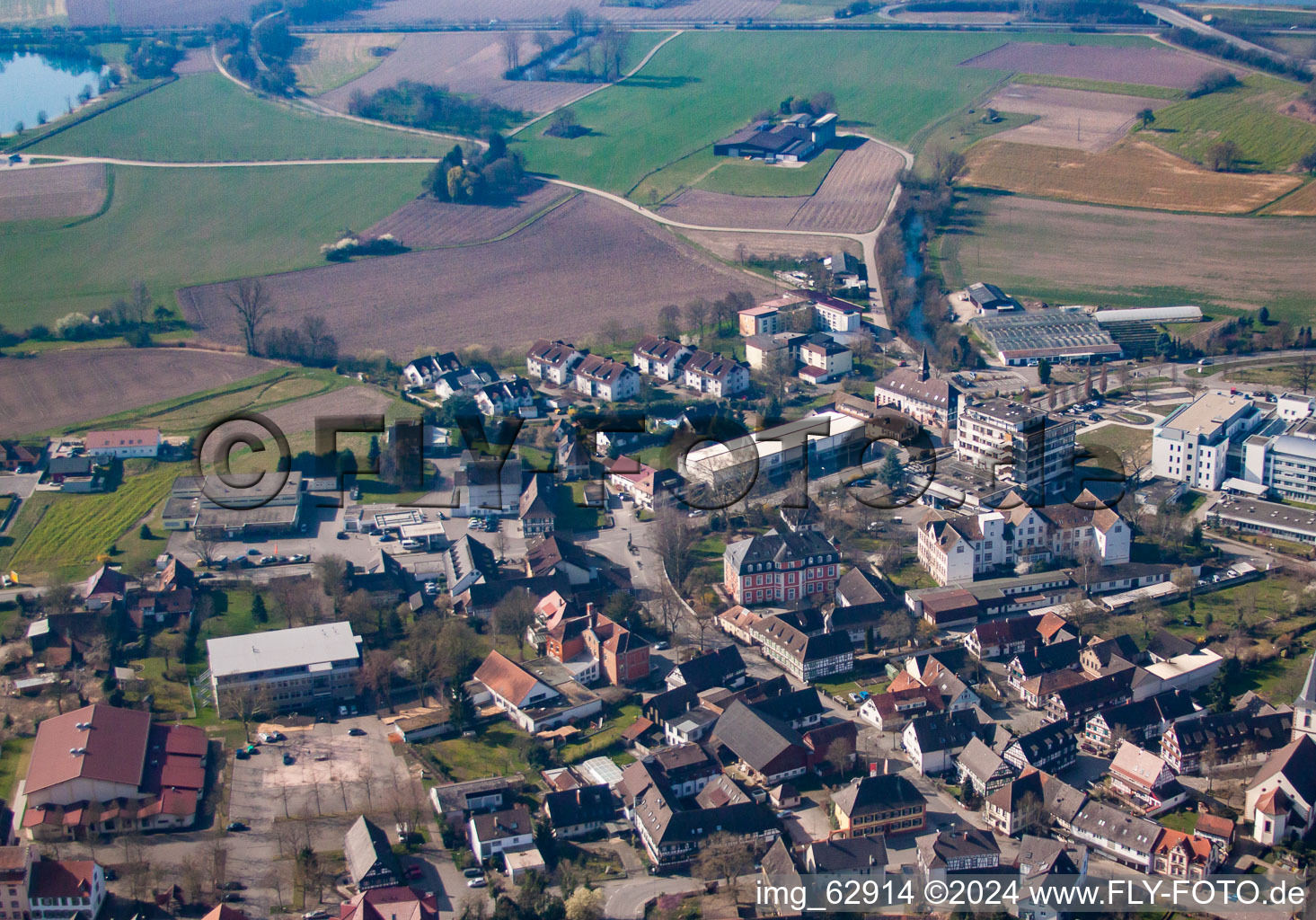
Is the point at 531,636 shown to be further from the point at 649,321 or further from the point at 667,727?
the point at 649,321

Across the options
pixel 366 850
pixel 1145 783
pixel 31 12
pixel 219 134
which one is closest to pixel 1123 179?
pixel 1145 783

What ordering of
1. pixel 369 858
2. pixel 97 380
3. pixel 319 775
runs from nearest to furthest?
1. pixel 369 858
2. pixel 319 775
3. pixel 97 380

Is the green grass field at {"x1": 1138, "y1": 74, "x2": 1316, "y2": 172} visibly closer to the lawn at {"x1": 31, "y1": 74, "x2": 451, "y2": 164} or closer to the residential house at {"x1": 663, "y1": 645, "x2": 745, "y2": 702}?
the lawn at {"x1": 31, "y1": 74, "x2": 451, "y2": 164}

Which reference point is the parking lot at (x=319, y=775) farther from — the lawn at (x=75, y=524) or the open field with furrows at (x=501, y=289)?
the open field with furrows at (x=501, y=289)

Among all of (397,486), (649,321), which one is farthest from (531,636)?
(649,321)

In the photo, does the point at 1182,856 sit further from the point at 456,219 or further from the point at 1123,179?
the point at 456,219

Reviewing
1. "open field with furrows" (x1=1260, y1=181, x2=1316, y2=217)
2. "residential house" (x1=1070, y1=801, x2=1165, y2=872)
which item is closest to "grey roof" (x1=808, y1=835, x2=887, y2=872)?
"residential house" (x1=1070, y1=801, x2=1165, y2=872)
